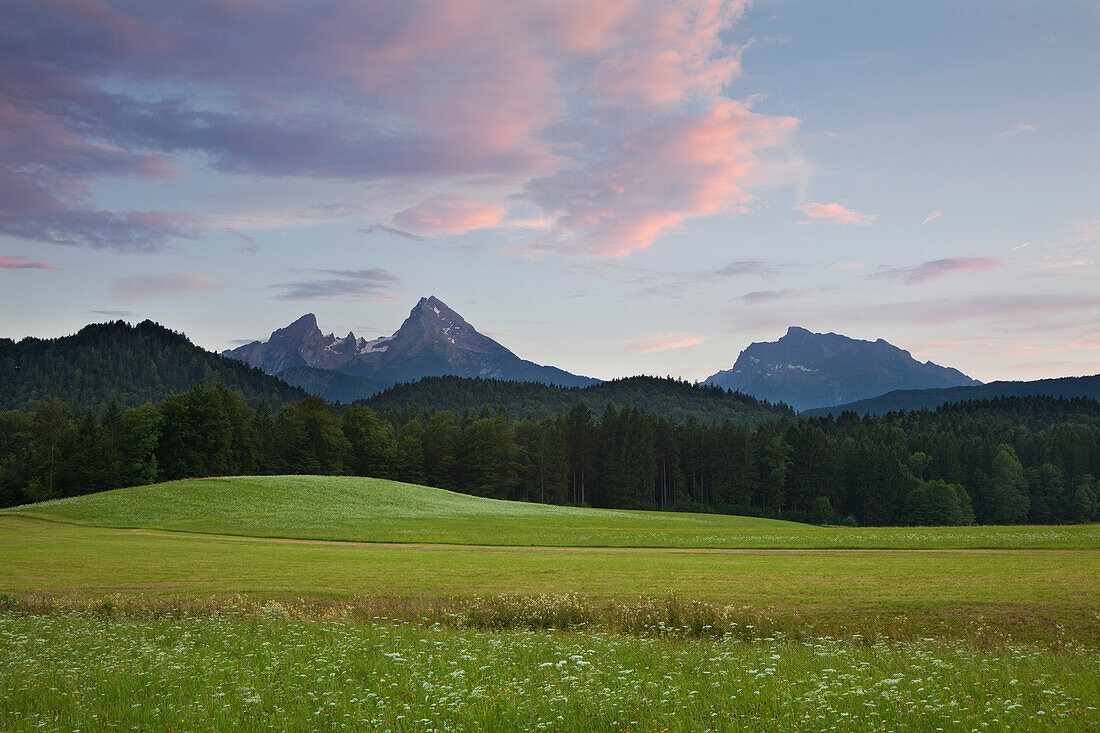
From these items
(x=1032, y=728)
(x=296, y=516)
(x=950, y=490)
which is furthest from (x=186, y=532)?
(x=950, y=490)

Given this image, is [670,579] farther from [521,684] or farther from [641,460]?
[641,460]

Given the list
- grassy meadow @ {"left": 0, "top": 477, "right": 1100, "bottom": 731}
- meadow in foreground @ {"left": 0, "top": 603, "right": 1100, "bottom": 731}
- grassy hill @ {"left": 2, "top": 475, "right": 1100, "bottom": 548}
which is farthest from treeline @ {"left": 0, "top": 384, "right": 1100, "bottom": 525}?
meadow in foreground @ {"left": 0, "top": 603, "right": 1100, "bottom": 731}

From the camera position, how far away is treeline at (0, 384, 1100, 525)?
357 ft

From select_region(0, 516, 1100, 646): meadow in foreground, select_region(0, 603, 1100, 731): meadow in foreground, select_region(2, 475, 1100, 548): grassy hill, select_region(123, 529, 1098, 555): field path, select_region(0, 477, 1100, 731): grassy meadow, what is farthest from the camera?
select_region(2, 475, 1100, 548): grassy hill

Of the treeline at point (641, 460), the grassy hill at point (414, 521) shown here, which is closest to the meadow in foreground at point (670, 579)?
the grassy hill at point (414, 521)

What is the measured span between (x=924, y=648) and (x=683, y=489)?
393 feet

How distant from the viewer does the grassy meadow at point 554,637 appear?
955 centimetres

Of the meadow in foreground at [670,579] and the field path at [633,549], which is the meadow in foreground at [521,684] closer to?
the meadow in foreground at [670,579]

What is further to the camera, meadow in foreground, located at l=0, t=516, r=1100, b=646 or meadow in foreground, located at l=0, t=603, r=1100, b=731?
meadow in foreground, located at l=0, t=516, r=1100, b=646

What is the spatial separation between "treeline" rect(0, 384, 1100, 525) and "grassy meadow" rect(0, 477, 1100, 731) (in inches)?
2952

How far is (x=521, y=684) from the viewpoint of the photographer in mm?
10914

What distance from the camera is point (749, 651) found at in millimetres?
13945

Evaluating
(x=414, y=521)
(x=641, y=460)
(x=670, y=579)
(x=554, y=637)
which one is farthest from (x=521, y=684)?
(x=641, y=460)

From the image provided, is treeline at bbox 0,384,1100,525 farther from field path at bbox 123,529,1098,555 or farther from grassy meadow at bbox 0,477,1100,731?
grassy meadow at bbox 0,477,1100,731
